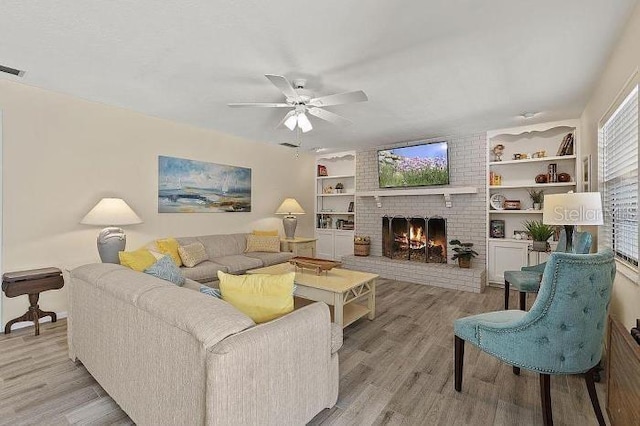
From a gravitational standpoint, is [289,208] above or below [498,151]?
below

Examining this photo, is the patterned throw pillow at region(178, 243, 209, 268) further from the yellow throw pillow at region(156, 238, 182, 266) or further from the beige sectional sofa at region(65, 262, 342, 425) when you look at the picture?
the beige sectional sofa at region(65, 262, 342, 425)

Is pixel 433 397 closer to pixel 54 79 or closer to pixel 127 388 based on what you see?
pixel 127 388

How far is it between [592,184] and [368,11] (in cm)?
310

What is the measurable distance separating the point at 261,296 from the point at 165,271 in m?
1.30

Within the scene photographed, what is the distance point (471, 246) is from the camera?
194 inches

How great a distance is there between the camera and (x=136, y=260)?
266 cm

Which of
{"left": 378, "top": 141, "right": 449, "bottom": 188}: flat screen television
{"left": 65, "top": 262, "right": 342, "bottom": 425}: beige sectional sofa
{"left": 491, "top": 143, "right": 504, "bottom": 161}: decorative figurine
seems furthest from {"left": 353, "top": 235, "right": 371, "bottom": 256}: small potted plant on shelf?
{"left": 65, "top": 262, "right": 342, "bottom": 425}: beige sectional sofa

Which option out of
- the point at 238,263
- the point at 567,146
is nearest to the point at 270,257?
the point at 238,263

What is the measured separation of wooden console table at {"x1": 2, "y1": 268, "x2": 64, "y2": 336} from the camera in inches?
113

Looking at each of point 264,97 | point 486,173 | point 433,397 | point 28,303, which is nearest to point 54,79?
point 264,97

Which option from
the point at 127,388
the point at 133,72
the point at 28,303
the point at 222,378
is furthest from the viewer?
the point at 28,303

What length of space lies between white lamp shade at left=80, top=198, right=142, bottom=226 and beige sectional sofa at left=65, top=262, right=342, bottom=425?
168 centimetres

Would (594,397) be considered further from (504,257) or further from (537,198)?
(537,198)

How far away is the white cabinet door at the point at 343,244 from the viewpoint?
21.1ft
